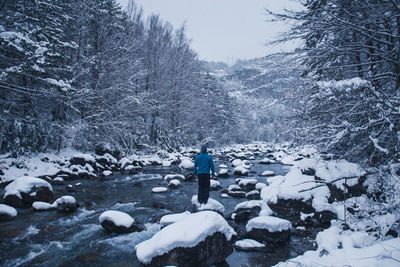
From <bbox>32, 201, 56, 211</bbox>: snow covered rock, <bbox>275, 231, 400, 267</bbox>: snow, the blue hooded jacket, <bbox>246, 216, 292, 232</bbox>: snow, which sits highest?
the blue hooded jacket

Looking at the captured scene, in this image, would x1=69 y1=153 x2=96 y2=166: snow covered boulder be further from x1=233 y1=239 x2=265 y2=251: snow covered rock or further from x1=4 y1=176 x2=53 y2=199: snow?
x1=233 y1=239 x2=265 y2=251: snow covered rock

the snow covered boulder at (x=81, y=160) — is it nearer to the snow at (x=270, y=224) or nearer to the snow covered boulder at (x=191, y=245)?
the snow covered boulder at (x=191, y=245)

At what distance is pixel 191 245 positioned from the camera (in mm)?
3955

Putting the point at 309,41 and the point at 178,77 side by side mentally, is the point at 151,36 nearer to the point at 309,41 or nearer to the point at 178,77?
the point at 178,77

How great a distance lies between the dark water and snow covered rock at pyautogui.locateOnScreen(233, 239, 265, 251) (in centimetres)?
14

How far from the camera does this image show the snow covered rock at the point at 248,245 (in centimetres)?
469

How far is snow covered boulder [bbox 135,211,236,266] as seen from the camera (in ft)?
12.8

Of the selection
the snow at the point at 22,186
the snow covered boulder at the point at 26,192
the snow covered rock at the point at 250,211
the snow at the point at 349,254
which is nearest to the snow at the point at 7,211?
the snow covered boulder at the point at 26,192

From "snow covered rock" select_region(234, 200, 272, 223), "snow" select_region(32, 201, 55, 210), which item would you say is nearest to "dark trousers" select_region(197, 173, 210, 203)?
"snow covered rock" select_region(234, 200, 272, 223)

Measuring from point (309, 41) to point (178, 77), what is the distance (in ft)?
64.0

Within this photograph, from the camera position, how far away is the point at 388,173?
3.55 meters

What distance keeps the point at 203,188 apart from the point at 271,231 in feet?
7.38

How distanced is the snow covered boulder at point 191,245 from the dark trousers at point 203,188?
1986 mm

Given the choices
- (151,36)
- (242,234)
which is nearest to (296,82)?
(242,234)
